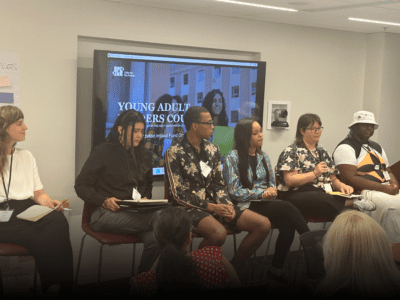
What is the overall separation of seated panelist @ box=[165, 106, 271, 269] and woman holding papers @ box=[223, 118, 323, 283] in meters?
0.13

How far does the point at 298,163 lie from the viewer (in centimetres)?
410

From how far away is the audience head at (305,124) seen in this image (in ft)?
13.7

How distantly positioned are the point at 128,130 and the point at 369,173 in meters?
2.35

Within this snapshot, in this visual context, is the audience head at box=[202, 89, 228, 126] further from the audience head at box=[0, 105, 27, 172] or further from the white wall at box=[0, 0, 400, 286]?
the audience head at box=[0, 105, 27, 172]

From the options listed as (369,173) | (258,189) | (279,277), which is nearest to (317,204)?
(258,189)

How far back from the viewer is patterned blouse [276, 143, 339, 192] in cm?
407

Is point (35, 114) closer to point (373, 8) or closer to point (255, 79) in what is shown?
point (255, 79)

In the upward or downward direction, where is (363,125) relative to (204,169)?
upward

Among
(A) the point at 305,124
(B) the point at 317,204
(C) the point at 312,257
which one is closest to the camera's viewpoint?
(C) the point at 312,257

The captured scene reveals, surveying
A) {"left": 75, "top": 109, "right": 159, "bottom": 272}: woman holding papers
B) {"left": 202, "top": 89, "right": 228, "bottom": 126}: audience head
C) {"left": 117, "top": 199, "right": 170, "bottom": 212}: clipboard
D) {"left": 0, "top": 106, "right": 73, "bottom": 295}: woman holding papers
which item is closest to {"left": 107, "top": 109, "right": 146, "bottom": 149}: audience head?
{"left": 75, "top": 109, "right": 159, "bottom": 272}: woman holding papers

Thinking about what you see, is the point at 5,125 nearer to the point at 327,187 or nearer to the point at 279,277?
the point at 279,277

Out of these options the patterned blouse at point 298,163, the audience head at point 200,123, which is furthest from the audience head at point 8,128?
the patterned blouse at point 298,163

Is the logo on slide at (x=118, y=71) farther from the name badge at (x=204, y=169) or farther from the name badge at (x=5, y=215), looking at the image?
the name badge at (x=5, y=215)

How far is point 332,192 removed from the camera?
400 centimetres
